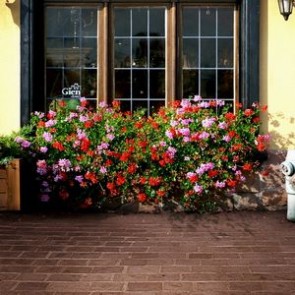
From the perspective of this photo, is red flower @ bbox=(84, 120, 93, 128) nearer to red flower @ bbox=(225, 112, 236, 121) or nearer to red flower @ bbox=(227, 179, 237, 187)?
red flower @ bbox=(225, 112, 236, 121)

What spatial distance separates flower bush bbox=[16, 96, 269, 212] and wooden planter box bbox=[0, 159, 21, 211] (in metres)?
0.32

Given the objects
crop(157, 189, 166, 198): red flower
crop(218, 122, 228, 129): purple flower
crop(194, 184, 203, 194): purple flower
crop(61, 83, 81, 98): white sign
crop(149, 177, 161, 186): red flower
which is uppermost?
crop(61, 83, 81, 98): white sign

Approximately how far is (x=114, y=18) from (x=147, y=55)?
0.67 meters

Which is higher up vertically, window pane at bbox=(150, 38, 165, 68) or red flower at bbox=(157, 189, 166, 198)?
window pane at bbox=(150, 38, 165, 68)

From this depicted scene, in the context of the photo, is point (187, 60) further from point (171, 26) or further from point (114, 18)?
point (114, 18)

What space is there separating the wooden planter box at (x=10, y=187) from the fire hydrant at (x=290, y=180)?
10.3 feet

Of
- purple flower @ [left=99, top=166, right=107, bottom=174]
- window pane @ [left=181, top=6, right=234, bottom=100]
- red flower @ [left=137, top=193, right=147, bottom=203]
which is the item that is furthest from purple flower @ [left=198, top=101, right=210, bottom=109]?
purple flower @ [left=99, top=166, right=107, bottom=174]

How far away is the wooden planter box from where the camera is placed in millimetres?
6621

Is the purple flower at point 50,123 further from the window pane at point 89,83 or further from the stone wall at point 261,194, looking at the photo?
the stone wall at point 261,194

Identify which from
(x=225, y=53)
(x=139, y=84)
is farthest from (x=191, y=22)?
(x=139, y=84)

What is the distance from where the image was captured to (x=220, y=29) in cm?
741

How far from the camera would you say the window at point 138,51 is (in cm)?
737

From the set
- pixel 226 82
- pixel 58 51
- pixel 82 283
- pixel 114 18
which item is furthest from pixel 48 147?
pixel 82 283

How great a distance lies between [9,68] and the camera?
727 cm
